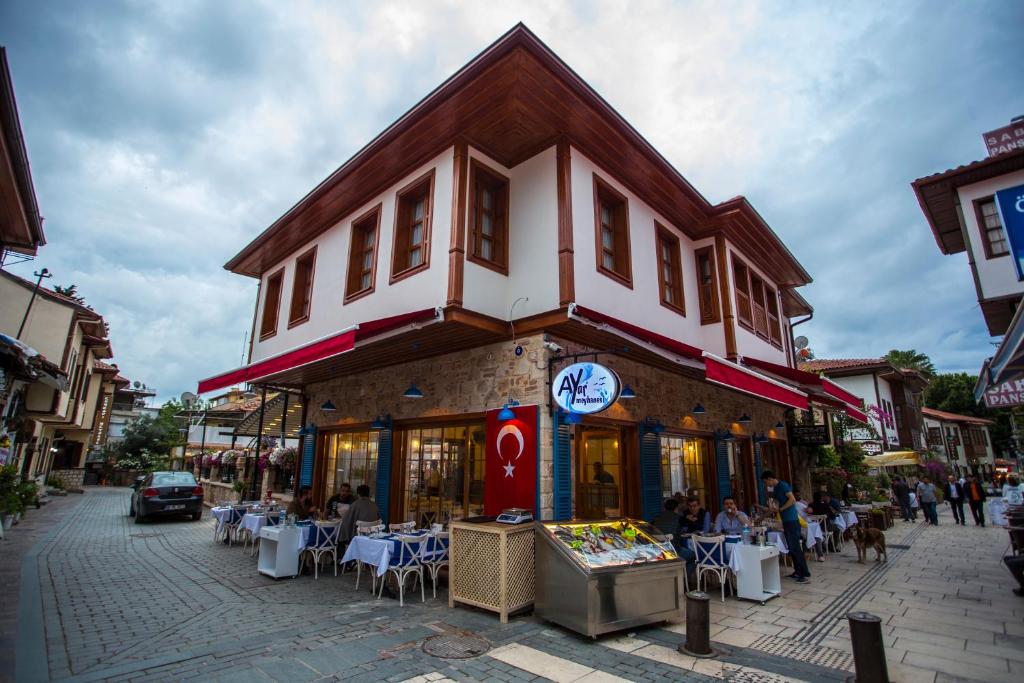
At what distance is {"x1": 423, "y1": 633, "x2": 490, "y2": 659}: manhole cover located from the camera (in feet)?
15.8

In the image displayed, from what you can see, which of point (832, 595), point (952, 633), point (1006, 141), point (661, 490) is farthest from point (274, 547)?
point (1006, 141)

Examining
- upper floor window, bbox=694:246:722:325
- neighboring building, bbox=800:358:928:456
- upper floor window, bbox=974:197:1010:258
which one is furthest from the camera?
neighboring building, bbox=800:358:928:456

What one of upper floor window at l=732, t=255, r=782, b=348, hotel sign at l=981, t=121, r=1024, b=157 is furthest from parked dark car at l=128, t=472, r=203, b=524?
hotel sign at l=981, t=121, r=1024, b=157

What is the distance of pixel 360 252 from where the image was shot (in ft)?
33.5

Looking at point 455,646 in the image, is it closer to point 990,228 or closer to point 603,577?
point 603,577

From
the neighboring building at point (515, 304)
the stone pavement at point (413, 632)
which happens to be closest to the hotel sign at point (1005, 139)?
the neighboring building at point (515, 304)

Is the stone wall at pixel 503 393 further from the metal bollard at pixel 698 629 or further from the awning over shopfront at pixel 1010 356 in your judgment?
the awning over shopfront at pixel 1010 356

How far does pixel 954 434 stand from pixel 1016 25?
4706cm

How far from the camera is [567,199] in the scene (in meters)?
7.65

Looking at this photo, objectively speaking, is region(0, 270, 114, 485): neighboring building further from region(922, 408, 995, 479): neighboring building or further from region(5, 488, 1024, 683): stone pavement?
region(922, 408, 995, 479): neighboring building

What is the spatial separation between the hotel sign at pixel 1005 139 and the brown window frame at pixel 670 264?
23.3 feet

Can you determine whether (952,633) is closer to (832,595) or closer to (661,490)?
(832,595)

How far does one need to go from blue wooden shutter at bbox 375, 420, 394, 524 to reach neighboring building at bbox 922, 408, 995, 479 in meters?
43.3

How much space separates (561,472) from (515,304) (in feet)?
8.91
